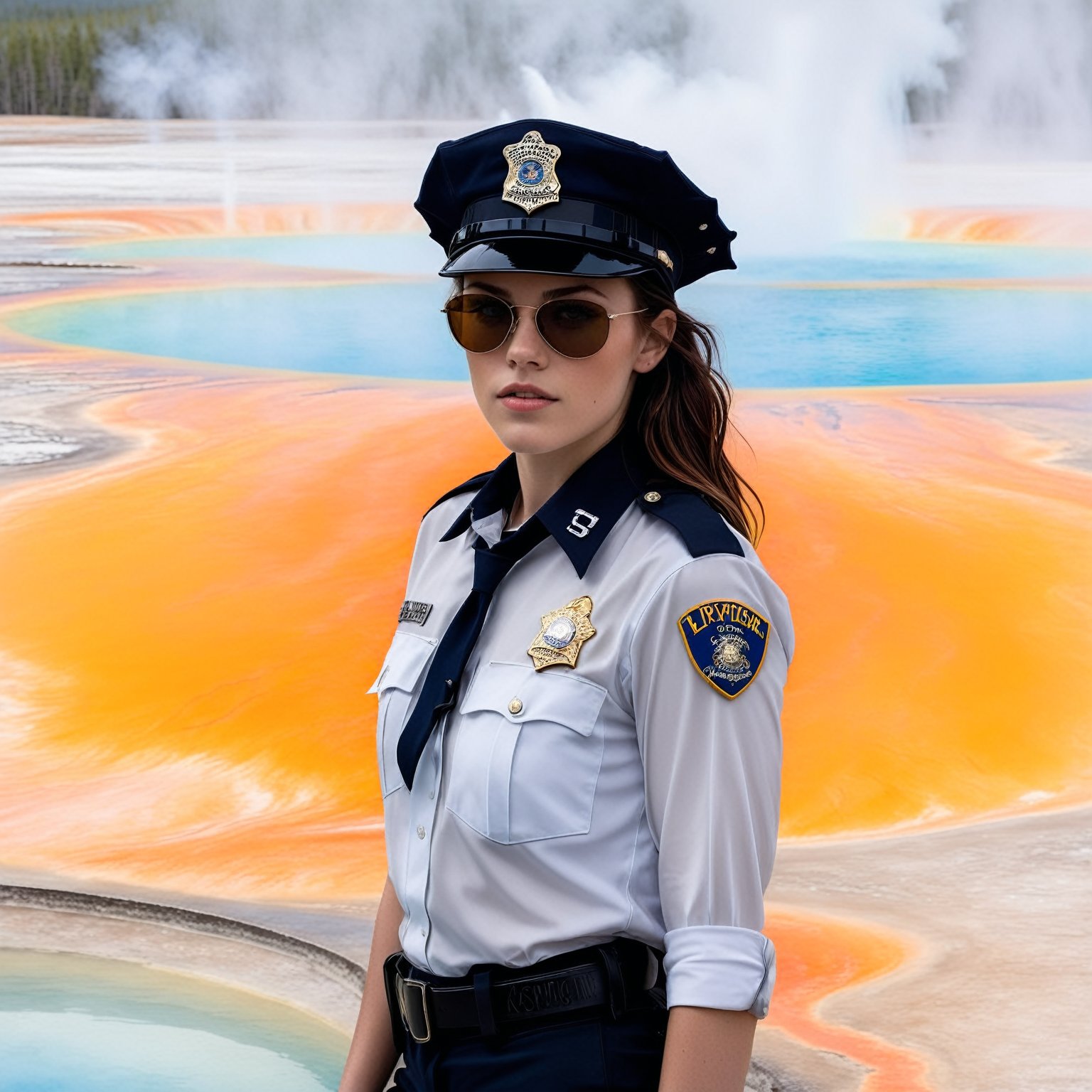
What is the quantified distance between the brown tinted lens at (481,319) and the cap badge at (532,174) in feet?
0.26

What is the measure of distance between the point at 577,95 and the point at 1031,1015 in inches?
1049

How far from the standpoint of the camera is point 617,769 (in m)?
1.18

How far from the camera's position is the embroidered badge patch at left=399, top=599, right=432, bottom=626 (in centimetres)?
140

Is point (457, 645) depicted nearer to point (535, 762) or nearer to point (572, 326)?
point (535, 762)

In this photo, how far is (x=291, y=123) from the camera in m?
29.8

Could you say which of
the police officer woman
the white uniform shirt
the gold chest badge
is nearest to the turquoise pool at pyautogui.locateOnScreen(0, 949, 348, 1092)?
the police officer woman

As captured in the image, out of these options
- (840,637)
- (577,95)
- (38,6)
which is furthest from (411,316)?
(38,6)

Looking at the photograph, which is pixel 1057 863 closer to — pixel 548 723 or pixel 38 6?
pixel 548 723

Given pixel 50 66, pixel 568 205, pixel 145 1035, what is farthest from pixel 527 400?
pixel 50 66

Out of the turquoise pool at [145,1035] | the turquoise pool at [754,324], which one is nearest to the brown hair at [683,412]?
the turquoise pool at [145,1035]

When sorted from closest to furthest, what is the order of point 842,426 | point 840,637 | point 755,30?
point 840,637
point 842,426
point 755,30

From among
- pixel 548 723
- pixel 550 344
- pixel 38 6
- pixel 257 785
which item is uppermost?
pixel 38 6

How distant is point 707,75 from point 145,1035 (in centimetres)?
2256

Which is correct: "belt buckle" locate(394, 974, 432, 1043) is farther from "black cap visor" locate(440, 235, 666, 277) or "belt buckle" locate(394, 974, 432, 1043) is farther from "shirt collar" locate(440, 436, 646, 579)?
"black cap visor" locate(440, 235, 666, 277)
